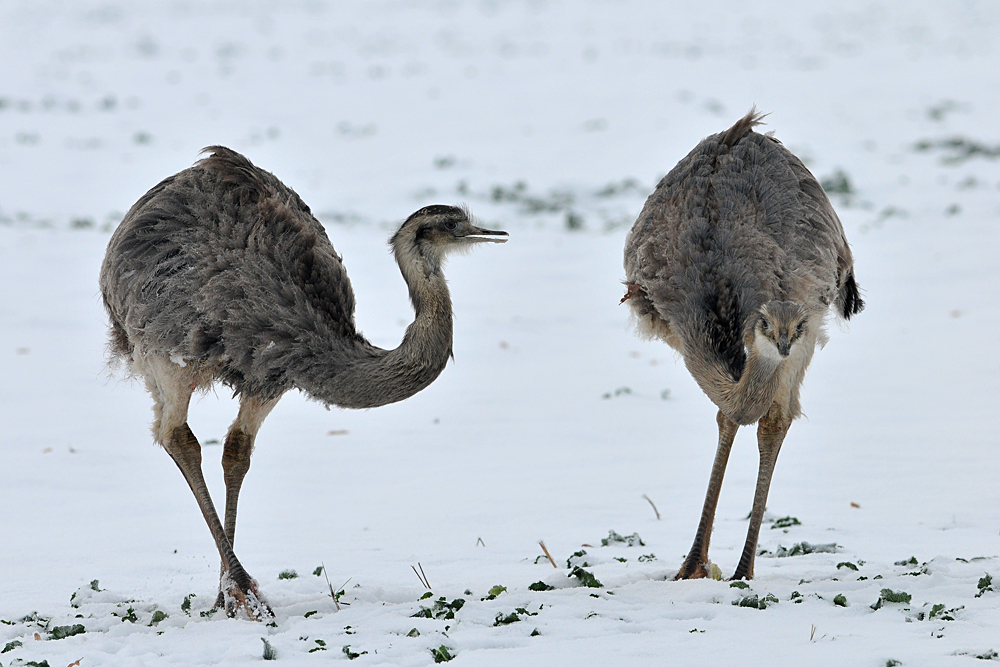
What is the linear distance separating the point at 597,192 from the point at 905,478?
1010 centimetres

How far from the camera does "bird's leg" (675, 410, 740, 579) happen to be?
5.29 metres

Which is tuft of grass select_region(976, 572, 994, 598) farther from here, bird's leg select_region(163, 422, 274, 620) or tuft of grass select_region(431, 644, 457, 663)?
bird's leg select_region(163, 422, 274, 620)

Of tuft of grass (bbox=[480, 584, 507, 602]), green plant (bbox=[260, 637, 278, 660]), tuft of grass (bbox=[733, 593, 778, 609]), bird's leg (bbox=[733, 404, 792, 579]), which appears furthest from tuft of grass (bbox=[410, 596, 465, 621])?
bird's leg (bbox=[733, 404, 792, 579])

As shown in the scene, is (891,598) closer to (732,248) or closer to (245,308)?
(732,248)

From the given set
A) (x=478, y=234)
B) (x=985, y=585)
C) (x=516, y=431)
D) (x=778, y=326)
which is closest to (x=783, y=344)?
(x=778, y=326)

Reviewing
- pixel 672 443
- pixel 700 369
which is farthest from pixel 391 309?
pixel 700 369

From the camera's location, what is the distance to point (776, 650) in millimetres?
3988

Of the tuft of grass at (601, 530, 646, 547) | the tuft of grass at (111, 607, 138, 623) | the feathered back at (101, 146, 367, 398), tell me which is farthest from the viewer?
the tuft of grass at (601, 530, 646, 547)

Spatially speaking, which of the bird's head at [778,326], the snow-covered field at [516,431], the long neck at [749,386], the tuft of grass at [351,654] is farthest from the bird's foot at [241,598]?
the bird's head at [778,326]

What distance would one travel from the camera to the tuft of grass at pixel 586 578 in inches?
195

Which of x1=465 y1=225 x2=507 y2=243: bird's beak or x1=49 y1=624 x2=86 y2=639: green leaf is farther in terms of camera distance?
x1=465 y1=225 x2=507 y2=243: bird's beak

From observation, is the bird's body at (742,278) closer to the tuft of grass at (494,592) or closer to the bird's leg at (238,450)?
the tuft of grass at (494,592)

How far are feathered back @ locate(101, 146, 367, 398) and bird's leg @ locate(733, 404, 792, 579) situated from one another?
184cm

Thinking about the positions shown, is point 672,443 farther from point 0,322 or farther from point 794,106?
point 794,106
